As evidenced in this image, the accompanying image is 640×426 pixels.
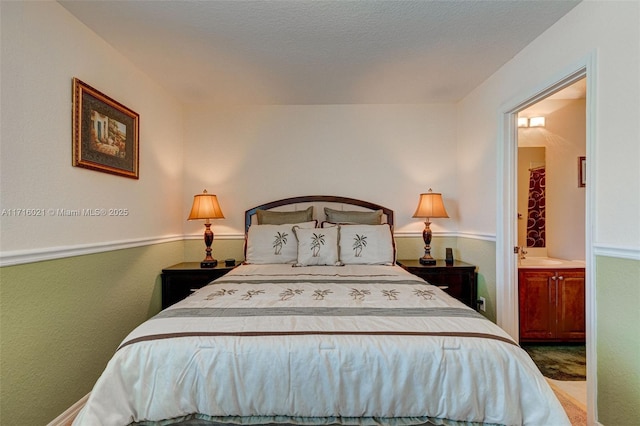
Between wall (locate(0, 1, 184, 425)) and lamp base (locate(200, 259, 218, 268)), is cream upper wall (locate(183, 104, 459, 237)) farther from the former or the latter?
wall (locate(0, 1, 184, 425))

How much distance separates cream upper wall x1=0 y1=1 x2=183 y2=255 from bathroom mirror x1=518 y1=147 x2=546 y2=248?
156 inches

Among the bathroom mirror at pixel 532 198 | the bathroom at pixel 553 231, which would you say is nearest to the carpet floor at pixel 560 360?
the bathroom at pixel 553 231

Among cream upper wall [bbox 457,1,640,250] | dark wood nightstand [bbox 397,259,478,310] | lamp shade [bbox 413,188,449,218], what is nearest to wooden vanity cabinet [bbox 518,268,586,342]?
dark wood nightstand [bbox 397,259,478,310]

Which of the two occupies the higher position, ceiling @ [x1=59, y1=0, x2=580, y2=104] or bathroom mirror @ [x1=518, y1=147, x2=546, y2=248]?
ceiling @ [x1=59, y1=0, x2=580, y2=104]

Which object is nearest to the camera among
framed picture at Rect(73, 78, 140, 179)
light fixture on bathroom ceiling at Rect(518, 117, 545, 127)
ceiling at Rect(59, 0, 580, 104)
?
ceiling at Rect(59, 0, 580, 104)

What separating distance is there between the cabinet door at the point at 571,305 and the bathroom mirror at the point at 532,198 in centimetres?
66

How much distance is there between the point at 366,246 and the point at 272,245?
0.90 meters

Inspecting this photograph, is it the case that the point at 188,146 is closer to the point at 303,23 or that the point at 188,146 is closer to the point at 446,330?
the point at 303,23

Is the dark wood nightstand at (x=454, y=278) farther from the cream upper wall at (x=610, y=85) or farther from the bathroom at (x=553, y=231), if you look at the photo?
the cream upper wall at (x=610, y=85)

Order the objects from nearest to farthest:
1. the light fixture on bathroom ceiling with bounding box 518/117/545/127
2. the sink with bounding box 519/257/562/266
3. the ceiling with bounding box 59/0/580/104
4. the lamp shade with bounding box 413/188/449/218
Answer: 1. the ceiling with bounding box 59/0/580/104
2. the sink with bounding box 519/257/562/266
3. the lamp shade with bounding box 413/188/449/218
4. the light fixture on bathroom ceiling with bounding box 518/117/545/127

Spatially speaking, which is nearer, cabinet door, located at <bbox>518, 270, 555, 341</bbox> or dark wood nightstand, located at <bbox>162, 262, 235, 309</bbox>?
cabinet door, located at <bbox>518, 270, 555, 341</bbox>

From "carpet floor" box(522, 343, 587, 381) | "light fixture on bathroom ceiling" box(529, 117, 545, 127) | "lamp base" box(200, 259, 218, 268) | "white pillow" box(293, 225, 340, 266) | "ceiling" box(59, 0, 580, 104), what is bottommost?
"carpet floor" box(522, 343, 587, 381)

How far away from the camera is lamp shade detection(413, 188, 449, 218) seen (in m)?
3.21

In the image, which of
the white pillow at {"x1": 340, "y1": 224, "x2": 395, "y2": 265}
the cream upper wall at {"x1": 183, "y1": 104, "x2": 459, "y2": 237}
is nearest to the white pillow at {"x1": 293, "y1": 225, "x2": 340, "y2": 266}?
the white pillow at {"x1": 340, "y1": 224, "x2": 395, "y2": 265}
